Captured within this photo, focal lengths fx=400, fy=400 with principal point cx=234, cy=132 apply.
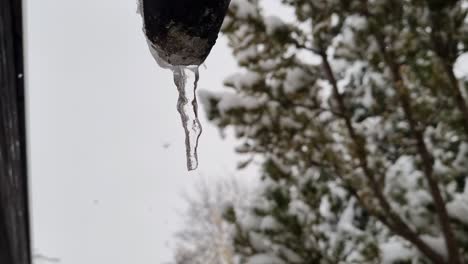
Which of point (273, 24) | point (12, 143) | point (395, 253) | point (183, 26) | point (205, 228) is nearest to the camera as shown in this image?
point (183, 26)

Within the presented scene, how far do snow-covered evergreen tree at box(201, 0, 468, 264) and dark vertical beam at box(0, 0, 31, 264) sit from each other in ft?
5.07

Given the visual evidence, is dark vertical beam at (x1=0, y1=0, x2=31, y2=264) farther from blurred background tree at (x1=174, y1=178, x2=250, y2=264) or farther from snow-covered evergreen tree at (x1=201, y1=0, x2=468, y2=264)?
blurred background tree at (x1=174, y1=178, x2=250, y2=264)

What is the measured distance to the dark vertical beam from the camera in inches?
54.9

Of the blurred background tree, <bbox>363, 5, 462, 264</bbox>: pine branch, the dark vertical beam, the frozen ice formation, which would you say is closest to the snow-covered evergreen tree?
<bbox>363, 5, 462, 264</bbox>: pine branch

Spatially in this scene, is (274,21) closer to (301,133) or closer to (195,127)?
(301,133)

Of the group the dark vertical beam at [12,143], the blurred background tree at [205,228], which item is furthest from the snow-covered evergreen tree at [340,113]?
the blurred background tree at [205,228]

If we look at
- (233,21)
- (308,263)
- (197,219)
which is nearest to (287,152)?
(308,263)

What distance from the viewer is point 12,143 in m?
1.84

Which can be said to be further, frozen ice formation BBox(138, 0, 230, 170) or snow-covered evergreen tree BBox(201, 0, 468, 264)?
snow-covered evergreen tree BBox(201, 0, 468, 264)

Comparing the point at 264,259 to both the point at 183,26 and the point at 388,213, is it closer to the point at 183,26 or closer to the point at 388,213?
the point at 388,213

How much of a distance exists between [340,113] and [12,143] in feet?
7.68

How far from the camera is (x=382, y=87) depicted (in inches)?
147

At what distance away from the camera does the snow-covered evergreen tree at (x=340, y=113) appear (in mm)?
3004

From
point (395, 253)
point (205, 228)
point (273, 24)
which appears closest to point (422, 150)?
point (395, 253)
